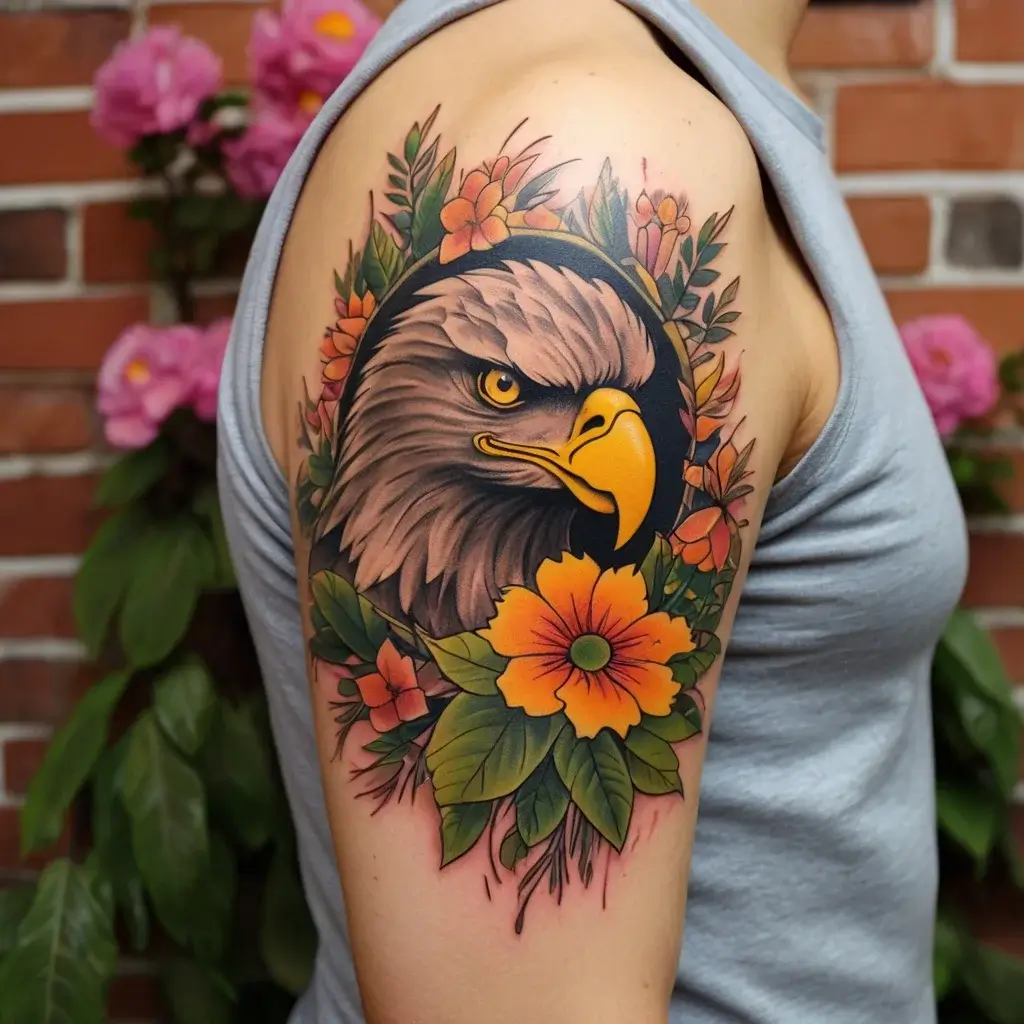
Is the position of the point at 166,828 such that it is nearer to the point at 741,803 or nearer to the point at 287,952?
the point at 287,952

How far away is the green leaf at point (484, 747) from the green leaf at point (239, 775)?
59 cm

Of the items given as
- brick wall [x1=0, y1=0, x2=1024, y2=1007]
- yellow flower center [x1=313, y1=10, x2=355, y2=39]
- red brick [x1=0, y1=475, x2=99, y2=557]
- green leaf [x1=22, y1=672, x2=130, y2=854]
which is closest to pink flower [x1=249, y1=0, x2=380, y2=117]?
yellow flower center [x1=313, y1=10, x2=355, y2=39]

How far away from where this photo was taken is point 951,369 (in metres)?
0.97

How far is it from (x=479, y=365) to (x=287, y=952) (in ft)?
2.62

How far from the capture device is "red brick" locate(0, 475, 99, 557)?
1.08m

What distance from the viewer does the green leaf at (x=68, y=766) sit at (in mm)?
947

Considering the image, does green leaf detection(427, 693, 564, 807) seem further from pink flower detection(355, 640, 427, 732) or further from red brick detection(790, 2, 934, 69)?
red brick detection(790, 2, 934, 69)

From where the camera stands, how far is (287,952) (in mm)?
988

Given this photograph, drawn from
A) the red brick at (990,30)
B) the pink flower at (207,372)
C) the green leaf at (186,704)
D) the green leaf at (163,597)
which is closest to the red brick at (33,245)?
the pink flower at (207,372)

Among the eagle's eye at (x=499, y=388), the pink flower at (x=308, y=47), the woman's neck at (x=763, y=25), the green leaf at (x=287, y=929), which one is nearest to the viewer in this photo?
the eagle's eye at (x=499, y=388)

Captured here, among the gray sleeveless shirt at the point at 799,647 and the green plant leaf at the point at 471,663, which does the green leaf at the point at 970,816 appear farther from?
the green plant leaf at the point at 471,663

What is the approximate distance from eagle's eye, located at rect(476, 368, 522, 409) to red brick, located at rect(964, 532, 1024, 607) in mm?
851

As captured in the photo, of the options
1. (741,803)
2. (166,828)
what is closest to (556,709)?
(741,803)

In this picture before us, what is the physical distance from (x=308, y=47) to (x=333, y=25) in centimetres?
3
